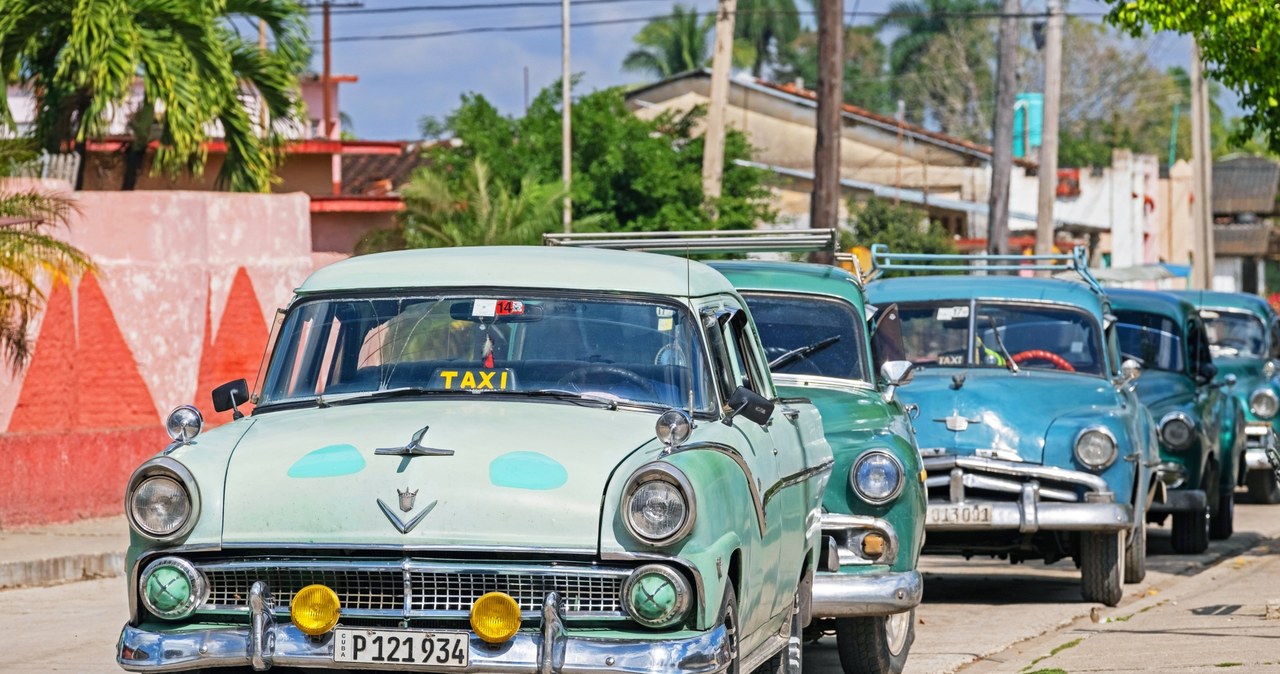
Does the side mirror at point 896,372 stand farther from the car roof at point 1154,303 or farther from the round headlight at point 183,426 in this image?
the car roof at point 1154,303

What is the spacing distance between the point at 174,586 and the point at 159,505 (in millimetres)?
247

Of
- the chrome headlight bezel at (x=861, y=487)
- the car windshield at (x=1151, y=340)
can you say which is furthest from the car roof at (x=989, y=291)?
the chrome headlight bezel at (x=861, y=487)

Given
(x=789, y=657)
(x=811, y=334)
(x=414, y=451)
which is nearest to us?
(x=414, y=451)

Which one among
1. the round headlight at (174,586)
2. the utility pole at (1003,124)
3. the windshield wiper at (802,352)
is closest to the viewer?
the round headlight at (174,586)

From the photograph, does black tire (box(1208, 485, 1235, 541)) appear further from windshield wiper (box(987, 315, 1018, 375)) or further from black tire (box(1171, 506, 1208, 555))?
windshield wiper (box(987, 315, 1018, 375))

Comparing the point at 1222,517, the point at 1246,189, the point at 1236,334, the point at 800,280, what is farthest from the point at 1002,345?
the point at 1246,189

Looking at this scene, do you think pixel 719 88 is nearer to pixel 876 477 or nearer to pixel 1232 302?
pixel 1232 302

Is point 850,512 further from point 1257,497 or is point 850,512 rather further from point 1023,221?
point 1023,221

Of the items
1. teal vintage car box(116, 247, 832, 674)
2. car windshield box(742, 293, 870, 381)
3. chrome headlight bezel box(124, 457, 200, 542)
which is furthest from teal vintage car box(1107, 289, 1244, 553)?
chrome headlight bezel box(124, 457, 200, 542)

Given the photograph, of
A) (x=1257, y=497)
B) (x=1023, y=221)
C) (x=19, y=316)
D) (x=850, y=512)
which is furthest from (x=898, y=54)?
(x=850, y=512)

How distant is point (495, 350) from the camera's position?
21.2 feet

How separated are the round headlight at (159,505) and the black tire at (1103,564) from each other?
7.11m

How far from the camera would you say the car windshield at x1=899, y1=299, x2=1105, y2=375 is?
12.4m

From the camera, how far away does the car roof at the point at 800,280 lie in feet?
33.4
